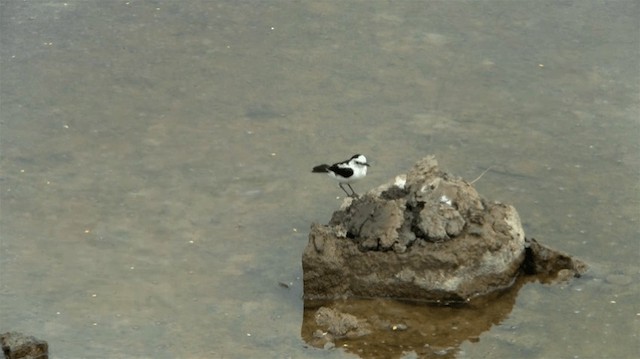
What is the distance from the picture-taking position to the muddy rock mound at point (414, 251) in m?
12.4

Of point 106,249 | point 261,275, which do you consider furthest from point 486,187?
point 106,249

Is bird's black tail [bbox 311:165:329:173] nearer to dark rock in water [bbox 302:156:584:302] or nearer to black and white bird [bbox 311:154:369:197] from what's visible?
black and white bird [bbox 311:154:369:197]

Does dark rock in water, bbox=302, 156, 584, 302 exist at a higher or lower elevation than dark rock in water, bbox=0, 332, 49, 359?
higher

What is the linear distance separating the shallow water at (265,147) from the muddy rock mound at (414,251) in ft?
1.33

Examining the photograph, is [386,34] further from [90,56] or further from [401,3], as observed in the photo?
[90,56]

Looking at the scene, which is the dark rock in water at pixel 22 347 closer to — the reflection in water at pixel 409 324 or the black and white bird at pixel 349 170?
the reflection in water at pixel 409 324

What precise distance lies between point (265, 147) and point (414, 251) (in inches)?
129

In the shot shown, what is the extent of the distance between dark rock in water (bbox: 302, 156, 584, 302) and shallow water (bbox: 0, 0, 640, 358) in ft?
1.30

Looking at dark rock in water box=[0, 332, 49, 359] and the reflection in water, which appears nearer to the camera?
dark rock in water box=[0, 332, 49, 359]

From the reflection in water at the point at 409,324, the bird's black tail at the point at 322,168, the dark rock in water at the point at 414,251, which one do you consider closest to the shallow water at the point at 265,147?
the reflection in water at the point at 409,324

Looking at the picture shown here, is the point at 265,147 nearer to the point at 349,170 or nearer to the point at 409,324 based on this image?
the point at 349,170

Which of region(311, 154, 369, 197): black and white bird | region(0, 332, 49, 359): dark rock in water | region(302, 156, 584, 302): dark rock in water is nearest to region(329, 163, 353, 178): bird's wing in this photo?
region(311, 154, 369, 197): black and white bird

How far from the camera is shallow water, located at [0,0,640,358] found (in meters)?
12.4

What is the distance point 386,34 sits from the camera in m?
17.8
